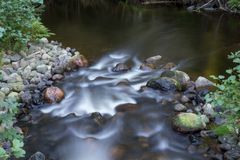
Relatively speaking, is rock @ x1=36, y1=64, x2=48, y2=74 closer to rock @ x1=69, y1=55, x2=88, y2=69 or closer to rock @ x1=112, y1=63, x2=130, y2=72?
rock @ x1=69, y1=55, x2=88, y2=69

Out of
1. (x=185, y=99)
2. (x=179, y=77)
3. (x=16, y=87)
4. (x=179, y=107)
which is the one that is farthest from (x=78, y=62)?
(x=179, y=107)

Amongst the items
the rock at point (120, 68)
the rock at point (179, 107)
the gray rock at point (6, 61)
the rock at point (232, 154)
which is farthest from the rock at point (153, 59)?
the rock at point (232, 154)

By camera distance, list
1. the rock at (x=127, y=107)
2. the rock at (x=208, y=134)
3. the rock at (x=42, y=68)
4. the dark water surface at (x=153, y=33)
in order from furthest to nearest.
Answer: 1. the dark water surface at (x=153, y=33)
2. the rock at (x=42, y=68)
3. the rock at (x=127, y=107)
4. the rock at (x=208, y=134)

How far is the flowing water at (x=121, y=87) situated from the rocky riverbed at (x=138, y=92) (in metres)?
0.06

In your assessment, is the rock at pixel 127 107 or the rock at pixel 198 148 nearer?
the rock at pixel 198 148

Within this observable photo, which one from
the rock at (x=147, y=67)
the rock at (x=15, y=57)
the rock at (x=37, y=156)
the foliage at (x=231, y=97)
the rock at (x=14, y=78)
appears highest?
the foliage at (x=231, y=97)

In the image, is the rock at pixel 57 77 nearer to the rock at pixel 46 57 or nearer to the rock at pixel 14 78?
the rock at pixel 46 57

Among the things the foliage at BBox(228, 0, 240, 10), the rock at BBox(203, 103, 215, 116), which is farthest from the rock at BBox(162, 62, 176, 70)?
the foliage at BBox(228, 0, 240, 10)

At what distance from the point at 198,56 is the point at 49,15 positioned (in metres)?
7.11

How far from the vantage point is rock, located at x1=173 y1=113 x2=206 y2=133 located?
200 inches

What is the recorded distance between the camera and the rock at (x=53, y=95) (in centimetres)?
607

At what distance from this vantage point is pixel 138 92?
21.7ft

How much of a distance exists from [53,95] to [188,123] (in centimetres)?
245

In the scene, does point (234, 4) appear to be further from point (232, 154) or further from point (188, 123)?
point (232, 154)
